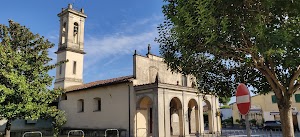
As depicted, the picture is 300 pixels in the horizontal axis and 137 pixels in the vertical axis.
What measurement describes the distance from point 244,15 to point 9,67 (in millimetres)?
13679

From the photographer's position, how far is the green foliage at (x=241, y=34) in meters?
6.33

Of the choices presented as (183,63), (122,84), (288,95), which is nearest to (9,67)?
(122,84)

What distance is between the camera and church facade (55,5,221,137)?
20016 mm

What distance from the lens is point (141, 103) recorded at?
2156 centimetres

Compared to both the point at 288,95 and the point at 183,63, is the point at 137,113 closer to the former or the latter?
the point at 183,63

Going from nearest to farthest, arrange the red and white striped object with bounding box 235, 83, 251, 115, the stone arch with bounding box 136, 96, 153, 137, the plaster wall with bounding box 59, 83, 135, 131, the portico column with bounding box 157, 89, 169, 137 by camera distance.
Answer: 1. the red and white striped object with bounding box 235, 83, 251, 115
2. the portico column with bounding box 157, 89, 169, 137
3. the stone arch with bounding box 136, 96, 153, 137
4. the plaster wall with bounding box 59, 83, 135, 131

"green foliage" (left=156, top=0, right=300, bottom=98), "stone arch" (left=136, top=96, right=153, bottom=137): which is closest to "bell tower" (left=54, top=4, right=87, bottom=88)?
"stone arch" (left=136, top=96, right=153, bottom=137)

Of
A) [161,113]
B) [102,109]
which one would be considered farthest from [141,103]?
[102,109]

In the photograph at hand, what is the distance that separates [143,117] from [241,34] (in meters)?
15.5

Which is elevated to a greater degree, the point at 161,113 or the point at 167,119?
the point at 161,113

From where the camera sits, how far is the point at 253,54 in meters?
7.46

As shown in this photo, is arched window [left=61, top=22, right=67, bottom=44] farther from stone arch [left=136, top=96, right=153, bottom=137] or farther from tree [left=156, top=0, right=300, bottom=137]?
tree [left=156, top=0, right=300, bottom=137]

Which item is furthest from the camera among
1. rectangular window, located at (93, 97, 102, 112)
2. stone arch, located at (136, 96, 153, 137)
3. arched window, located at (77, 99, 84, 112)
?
arched window, located at (77, 99, 84, 112)

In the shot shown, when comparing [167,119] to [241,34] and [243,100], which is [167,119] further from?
[243,100]
